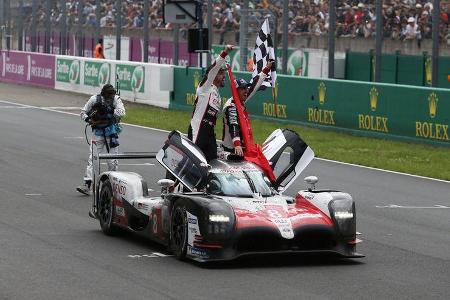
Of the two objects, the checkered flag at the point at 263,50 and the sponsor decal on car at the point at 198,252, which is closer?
the sponsor decal on car at the point at 198,252

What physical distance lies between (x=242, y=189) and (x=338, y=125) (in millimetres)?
15871

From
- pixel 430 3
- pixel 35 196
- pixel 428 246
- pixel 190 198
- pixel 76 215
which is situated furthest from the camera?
pixel 430 3

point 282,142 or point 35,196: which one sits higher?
point 282,142

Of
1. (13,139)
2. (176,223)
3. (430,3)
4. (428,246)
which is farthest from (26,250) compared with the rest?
(430,3)

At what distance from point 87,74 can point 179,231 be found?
96.2 ft

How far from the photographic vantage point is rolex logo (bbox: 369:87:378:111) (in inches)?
1050

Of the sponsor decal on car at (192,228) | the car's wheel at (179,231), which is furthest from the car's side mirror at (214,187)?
the sponsor decal on car at (192,228)

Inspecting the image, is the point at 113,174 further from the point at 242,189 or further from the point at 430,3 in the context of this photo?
the point at 430,3

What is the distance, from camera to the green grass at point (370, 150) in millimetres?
22000

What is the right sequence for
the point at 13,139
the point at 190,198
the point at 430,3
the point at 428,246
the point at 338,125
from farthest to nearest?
the point at 430,3, the point at 338,125, the point at 13,139, the point at 428,246, the point at 190,198

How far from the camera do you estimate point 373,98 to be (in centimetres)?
2673

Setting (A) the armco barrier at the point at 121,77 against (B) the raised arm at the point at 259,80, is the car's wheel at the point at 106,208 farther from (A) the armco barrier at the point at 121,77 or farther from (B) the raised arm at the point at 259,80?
(A) the armco barrier at the point at 121,77

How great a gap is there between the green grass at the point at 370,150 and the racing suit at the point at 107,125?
610cm

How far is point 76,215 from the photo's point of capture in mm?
15281
